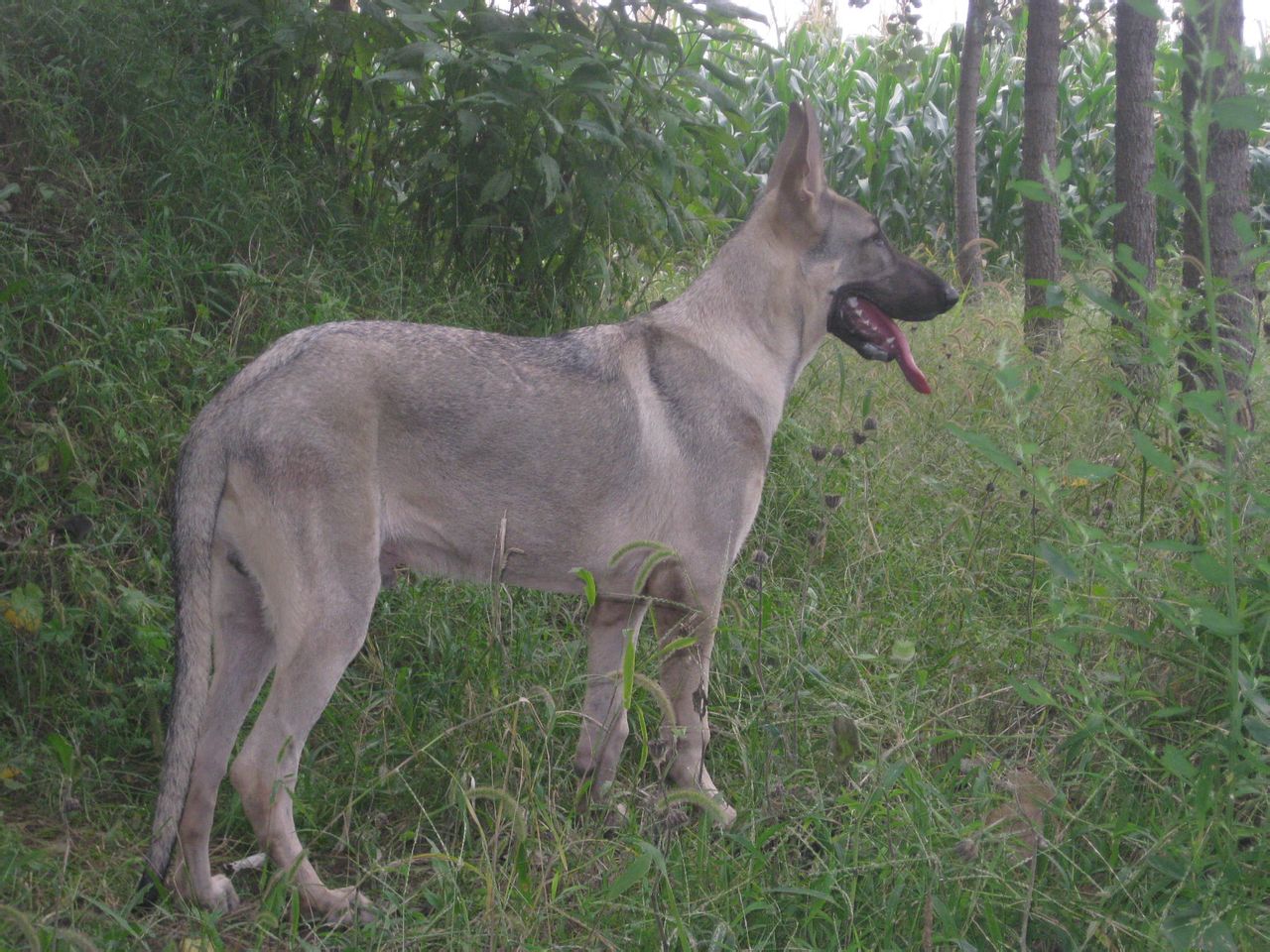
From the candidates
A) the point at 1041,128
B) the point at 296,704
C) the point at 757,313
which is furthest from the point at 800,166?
the point at 1041,128

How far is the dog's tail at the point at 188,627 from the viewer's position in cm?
280

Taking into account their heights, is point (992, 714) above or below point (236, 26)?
below

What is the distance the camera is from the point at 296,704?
2988 mm

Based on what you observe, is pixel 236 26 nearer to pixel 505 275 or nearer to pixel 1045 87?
pixel 505 275

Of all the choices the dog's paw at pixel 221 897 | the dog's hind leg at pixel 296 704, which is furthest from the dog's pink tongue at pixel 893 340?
the dog's paw at pixel 221 897

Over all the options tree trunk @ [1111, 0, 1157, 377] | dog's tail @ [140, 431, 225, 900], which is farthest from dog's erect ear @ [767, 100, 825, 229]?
tree trunk @ [1111, 0, 1157, 377]

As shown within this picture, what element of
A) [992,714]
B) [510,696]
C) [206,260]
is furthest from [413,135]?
[992,714]

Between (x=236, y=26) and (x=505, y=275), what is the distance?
1.66 m

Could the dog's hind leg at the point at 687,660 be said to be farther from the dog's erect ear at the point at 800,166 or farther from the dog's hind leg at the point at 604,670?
the dog's erect ear at the point at 800,166

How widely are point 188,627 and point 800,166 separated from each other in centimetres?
240

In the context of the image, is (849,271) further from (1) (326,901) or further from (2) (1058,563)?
(1) (326,901)

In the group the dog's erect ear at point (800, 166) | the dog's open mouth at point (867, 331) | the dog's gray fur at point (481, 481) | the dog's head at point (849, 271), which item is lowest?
the dog's gray fur at point (481, 481)

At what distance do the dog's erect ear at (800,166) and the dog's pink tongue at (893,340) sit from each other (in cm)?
40

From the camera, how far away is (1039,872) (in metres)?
2.77
